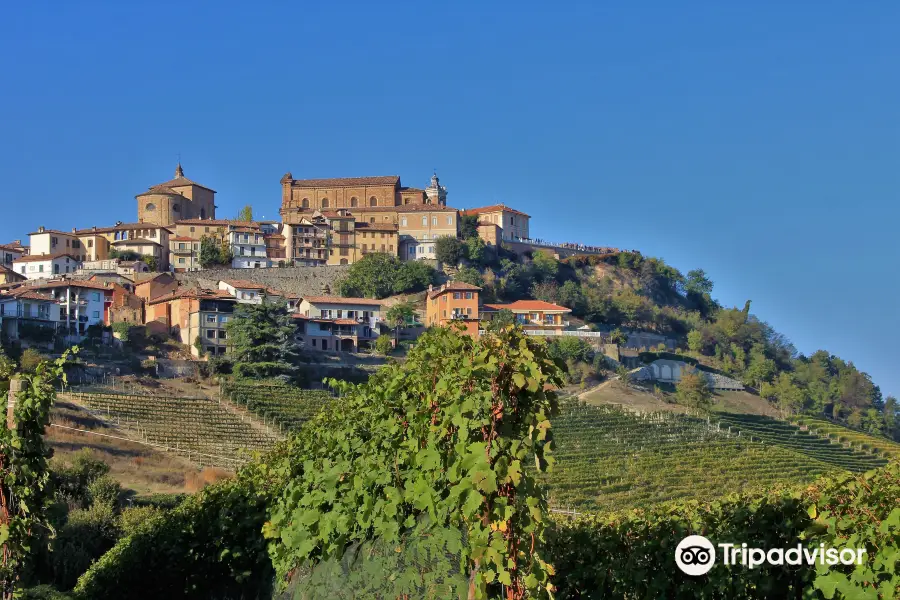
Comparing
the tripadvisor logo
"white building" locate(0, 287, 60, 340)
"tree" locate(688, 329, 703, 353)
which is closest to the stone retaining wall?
"white building" locate(0, 287, 60, 340)

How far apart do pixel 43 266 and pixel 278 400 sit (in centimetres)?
3011

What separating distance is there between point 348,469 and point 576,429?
4109cm

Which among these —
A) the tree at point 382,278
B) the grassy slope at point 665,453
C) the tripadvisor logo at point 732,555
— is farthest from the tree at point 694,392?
the tripadvisor logo at point 732,555

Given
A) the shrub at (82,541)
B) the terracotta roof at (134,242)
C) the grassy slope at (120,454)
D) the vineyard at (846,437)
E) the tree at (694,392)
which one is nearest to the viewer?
the shrub at (82,541)

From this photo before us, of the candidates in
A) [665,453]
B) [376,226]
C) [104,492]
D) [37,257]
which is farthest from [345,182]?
[104,492]

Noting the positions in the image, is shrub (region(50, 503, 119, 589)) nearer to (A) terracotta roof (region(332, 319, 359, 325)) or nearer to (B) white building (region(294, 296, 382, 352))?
(B) white building (region(294, 296, 382, 352))

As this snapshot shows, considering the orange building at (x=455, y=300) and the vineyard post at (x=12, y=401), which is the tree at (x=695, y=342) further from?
the vineyard post at (x=12, y=401)

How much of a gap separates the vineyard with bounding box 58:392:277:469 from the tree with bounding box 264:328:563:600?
85.2 feet

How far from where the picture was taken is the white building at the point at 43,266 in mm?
70375

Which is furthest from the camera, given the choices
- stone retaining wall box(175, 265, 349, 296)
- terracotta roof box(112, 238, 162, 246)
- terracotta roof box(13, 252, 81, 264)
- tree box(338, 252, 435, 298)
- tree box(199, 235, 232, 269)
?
terracotta roof box(112, 238, 162, 246)

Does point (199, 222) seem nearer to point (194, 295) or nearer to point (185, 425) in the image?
point (194, 295)

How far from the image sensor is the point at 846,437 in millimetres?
61344

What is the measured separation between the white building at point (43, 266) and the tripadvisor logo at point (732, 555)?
65294mm

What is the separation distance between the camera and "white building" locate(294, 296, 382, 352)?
208 ft
